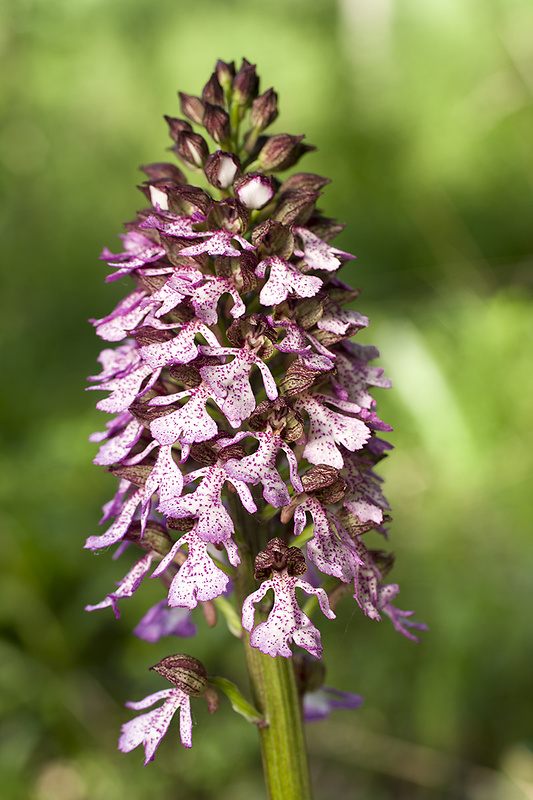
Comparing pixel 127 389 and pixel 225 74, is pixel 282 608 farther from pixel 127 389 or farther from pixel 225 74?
pixel 225 74

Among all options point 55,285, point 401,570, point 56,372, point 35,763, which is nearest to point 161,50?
point 55,285

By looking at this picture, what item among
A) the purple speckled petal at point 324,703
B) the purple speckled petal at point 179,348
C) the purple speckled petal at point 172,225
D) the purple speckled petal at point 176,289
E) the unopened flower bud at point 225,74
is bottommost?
the purple speckled petal at point 324,703

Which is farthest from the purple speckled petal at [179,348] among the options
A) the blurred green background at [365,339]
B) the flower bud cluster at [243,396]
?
the blurred green background at [365,339]

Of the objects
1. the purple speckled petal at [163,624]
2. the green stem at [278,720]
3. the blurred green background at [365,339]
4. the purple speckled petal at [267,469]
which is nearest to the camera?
the purple speckled petal at [267,469]

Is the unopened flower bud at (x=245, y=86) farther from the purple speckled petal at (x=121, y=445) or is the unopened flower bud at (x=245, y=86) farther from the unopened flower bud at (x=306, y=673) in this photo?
the unopened flower bud at (x=306, y=673)

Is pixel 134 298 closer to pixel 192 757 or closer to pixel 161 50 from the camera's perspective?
pixel 192 757

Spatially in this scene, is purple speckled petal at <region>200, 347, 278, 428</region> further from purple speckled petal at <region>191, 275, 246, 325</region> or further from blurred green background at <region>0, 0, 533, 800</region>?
blurred green background at <region>0, 0, 533, 800</region>
